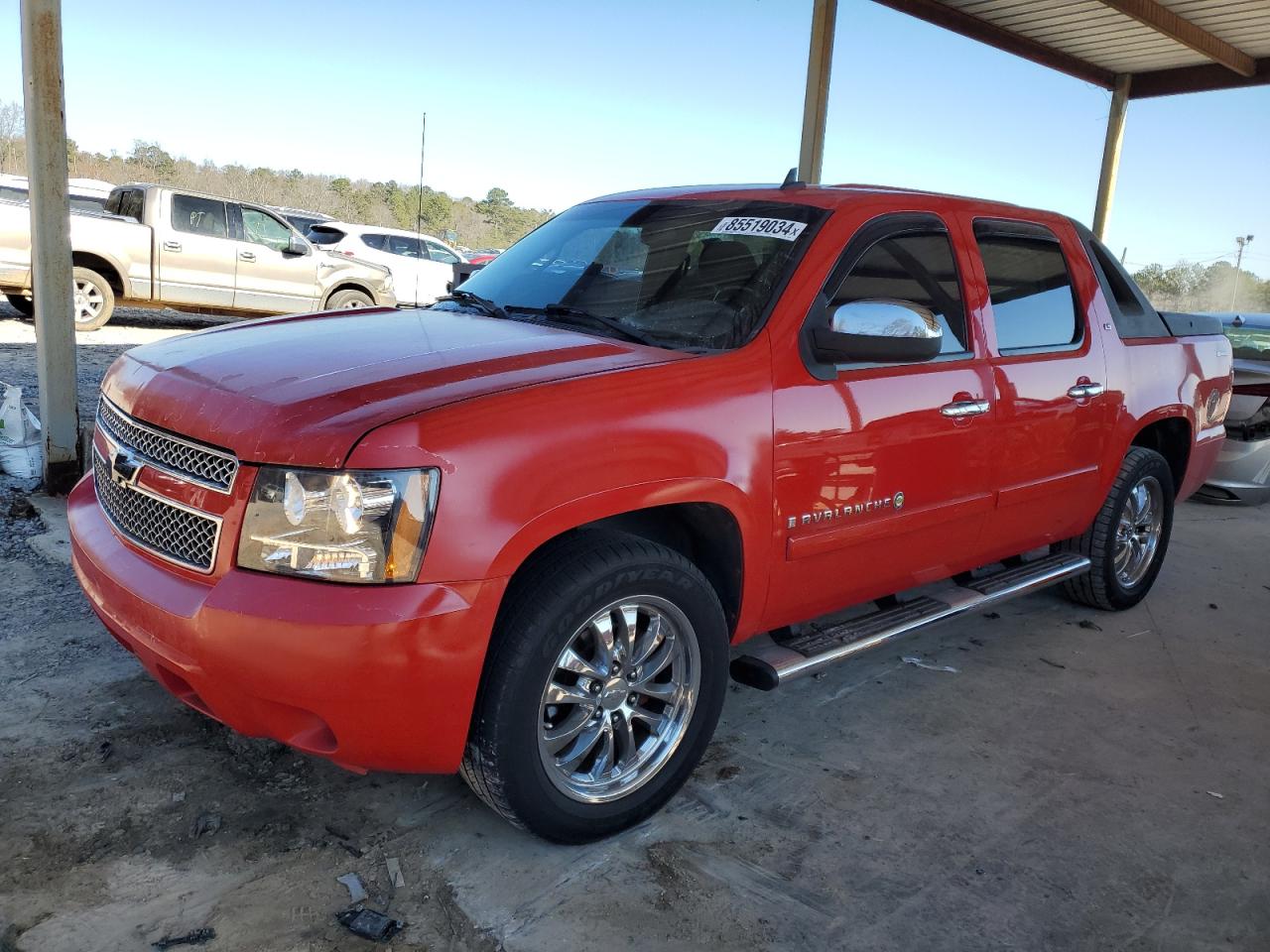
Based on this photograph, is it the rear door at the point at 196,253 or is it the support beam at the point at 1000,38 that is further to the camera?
the rear door at the point at 196,253

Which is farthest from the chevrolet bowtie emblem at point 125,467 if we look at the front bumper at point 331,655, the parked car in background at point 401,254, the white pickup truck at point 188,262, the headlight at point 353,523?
the parked car in background at point 401,254

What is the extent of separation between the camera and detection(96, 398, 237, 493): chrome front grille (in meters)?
2.27

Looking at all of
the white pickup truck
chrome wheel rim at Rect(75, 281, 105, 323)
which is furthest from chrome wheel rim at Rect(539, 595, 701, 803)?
chrome wheel rim at Rect(75, 281, 105, 323)

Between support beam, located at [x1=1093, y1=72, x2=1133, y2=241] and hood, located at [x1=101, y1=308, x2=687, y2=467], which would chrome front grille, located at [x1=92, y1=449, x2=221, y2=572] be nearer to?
hood, located at [x1=101, y1=308, x2=687, y2=467]

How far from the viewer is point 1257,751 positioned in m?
3.41

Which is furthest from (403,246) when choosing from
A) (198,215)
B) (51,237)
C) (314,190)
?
(314,190)

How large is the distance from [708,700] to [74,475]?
12.8ft

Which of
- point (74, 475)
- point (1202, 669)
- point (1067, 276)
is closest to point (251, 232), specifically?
point (74, 475)

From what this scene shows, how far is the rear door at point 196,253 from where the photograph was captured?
38.3 ft

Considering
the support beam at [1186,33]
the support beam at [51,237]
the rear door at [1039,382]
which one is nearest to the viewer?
the rear door at [1039,382]

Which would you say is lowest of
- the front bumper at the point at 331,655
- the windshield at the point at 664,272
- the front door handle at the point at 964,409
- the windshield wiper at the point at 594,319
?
the front bumper at the point at 331,655

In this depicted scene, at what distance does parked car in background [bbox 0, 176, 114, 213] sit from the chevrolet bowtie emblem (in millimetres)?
7740

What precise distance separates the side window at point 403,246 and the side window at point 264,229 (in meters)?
3.34

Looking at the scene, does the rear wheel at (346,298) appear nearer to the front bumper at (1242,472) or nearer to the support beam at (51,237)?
the support beam at (51,237)
